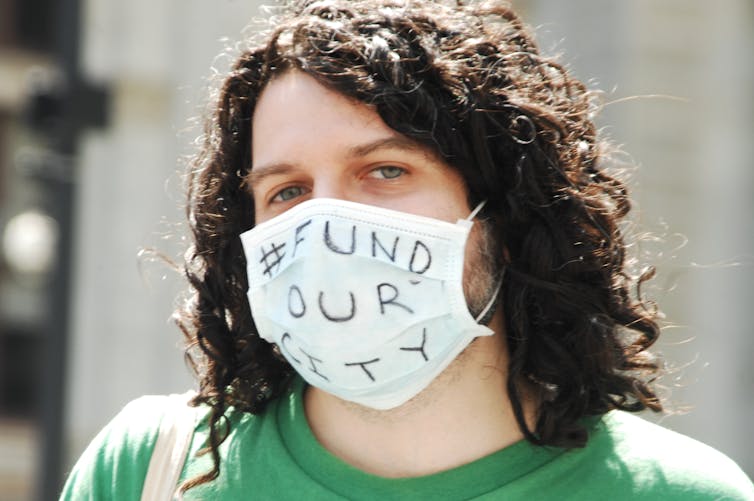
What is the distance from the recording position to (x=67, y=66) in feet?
18.7

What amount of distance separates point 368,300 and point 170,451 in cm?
48

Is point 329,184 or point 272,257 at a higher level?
point 329,184

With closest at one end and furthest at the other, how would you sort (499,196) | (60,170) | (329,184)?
(329,184), (499,196), (60,170)

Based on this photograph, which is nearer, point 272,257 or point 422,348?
point 422,348

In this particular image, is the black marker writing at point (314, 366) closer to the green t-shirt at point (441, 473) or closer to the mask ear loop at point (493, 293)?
the green t-shirt at point (441, 473)

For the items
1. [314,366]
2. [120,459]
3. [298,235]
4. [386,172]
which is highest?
[386,172]

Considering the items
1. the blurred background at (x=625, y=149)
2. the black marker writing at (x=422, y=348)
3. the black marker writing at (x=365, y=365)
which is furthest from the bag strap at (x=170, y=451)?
the blurred background at (x=625, y=149)

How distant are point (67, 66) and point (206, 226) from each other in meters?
2.62

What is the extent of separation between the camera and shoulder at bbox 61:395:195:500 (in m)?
2.83

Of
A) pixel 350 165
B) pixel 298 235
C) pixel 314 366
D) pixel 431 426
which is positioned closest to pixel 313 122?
pixel 350 165

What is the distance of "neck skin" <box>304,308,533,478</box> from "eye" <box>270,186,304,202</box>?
1.30ft

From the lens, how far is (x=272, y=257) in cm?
295

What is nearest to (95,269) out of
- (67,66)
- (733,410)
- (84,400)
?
(84,400)

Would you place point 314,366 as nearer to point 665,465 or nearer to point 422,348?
point 422,348
